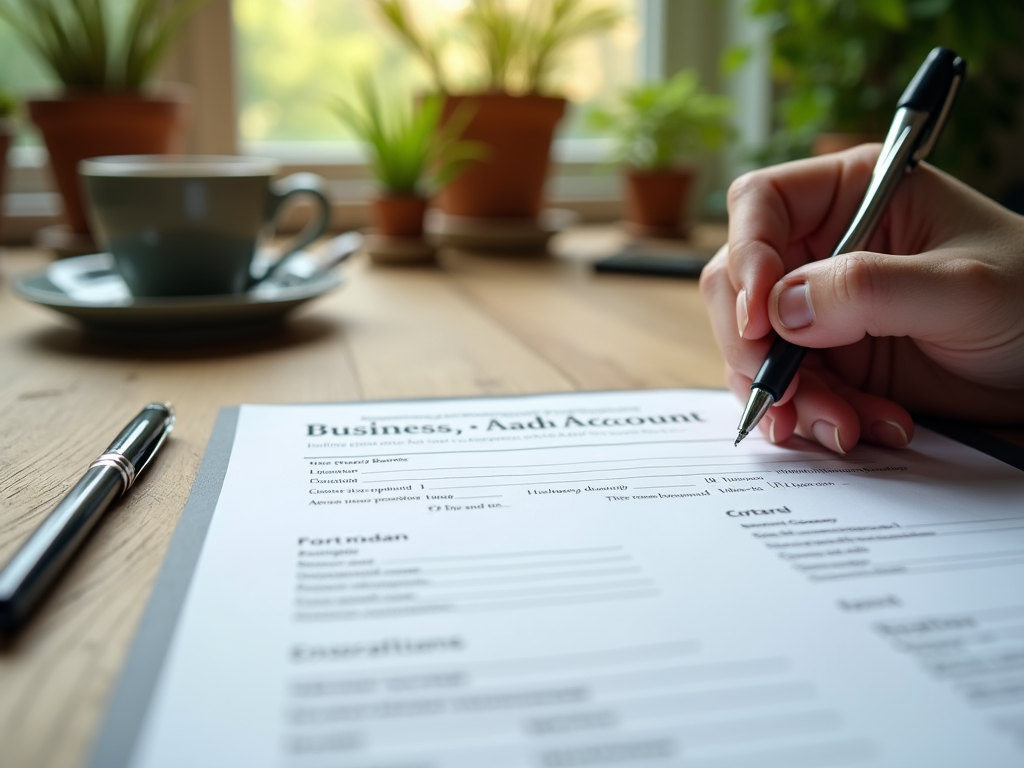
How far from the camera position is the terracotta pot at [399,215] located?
1.17 metres

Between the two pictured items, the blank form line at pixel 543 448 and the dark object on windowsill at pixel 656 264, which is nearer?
the blank form line at pixel 543 448

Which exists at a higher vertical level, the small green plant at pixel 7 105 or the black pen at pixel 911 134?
the small green plant at pixel 7 105

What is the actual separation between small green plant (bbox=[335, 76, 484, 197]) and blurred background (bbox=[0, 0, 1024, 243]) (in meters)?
0.06

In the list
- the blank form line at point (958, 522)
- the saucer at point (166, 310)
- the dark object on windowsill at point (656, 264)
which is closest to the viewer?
the blank form line at point (958, 522)

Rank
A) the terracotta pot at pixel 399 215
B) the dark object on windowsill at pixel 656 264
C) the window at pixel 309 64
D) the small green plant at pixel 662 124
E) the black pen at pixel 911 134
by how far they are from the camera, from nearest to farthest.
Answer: the black pen at pixel 911 134 < the dark object on windowsill at pixel 656 264 < the terracotta pot at pixel 399 215 < the small green plant at pixel 662 124 < the window at pixel 309 64

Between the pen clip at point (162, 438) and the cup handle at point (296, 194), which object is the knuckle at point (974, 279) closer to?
the pen clip at point (162, 438)

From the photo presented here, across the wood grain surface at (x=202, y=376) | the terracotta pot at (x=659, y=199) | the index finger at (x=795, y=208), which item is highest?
the index finger at (x=795, y=208)

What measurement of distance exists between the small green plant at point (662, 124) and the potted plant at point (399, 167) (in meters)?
0.29

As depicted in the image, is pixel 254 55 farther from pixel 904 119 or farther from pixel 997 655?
pixel 997 655

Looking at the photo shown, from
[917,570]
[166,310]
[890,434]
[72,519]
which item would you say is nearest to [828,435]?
[890,434]

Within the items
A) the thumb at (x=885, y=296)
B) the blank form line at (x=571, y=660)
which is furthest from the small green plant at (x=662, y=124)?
the blank form line at (x=571, y=660)

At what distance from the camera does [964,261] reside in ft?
1.44

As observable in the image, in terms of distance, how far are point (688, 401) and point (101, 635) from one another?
0.36 metres

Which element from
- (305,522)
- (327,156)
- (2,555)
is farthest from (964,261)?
(327,156)
